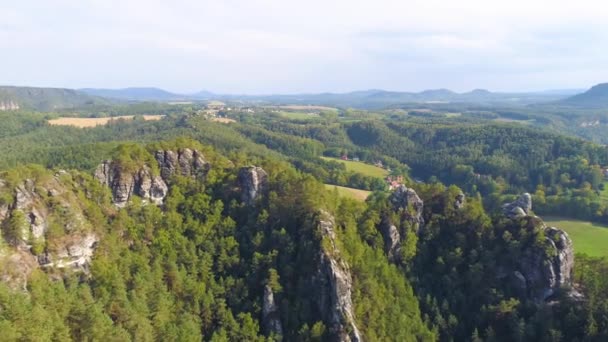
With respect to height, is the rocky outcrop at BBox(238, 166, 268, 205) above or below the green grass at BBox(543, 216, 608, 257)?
above

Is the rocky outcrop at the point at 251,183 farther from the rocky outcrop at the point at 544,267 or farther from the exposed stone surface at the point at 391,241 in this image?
the rocky outcrop at the point at 544,267

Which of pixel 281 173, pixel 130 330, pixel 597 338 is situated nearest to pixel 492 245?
pixel 597 338

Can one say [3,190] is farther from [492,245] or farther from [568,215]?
[568,215]

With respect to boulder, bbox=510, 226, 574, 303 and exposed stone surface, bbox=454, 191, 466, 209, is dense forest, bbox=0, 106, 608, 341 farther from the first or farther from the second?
exposed stone surface, bbox=454, 191, 466, 209

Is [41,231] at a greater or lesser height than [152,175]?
lesser

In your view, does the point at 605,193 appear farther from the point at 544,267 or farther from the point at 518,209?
the point at 544,267

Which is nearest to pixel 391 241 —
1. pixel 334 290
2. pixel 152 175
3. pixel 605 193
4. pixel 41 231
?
pixel 334 290

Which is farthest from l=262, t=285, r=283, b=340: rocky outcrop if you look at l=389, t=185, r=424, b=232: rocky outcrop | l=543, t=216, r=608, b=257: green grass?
l=543, t=216, r=608, b=257: green grass

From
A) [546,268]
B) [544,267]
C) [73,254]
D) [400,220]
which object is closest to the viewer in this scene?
[73,254]
